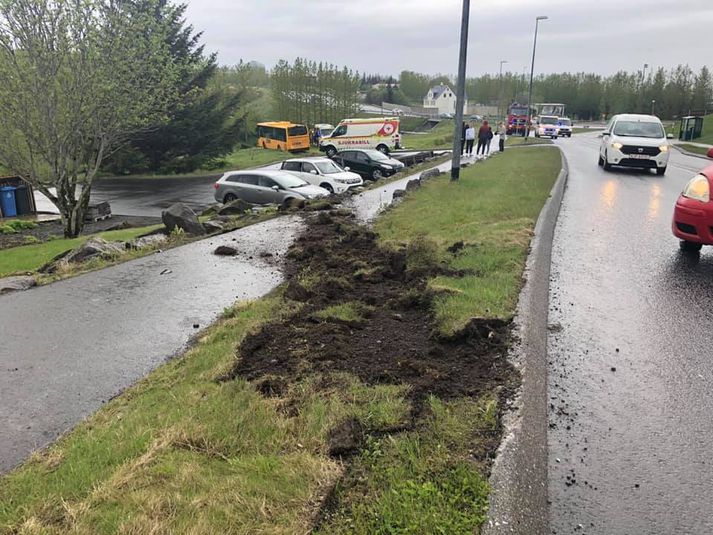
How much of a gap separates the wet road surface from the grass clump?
8.44ft

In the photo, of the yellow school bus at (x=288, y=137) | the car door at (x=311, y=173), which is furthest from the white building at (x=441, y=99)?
the car door at (x=311, y=173)

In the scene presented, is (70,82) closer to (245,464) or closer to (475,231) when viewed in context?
(475,231)

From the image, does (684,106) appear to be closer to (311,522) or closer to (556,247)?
(556,247)

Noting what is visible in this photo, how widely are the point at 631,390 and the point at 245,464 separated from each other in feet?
8.99

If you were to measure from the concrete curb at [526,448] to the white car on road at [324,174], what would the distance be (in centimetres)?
1595

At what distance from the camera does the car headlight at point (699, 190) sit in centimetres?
681

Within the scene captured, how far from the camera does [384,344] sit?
15.4 ft

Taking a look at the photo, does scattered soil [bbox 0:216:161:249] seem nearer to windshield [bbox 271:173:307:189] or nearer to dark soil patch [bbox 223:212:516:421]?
windshield [bbox 271:173:307:189]

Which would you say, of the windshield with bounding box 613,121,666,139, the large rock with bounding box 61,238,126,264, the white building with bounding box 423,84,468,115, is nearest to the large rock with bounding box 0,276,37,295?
the large rock with bounding box 61,238,126,264

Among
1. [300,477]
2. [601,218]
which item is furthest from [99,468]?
[601,218]

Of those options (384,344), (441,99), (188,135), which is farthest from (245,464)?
(441,99)

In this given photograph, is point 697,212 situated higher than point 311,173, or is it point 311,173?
point 697,212

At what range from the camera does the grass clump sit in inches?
210

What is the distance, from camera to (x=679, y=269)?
6898 millimetres
